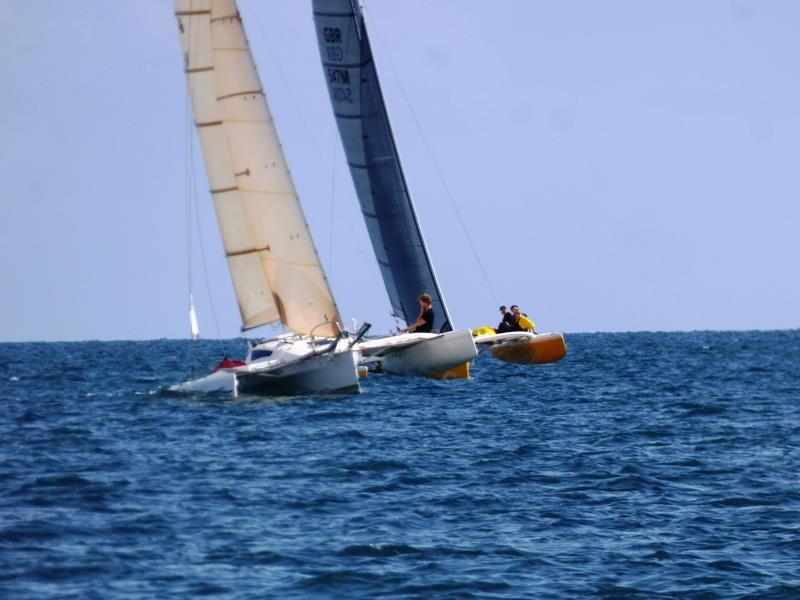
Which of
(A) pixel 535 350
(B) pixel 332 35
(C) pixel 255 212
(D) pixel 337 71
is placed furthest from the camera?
(D) pixel 337 71

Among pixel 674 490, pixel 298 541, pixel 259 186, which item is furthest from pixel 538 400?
pixel 298 541

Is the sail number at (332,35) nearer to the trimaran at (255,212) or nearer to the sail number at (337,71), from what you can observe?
the sail number at (337,71)

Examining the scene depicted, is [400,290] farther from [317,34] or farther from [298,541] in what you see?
[298,541]

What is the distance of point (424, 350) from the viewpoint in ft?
94.3

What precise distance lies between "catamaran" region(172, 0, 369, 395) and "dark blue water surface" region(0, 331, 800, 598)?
223 cm

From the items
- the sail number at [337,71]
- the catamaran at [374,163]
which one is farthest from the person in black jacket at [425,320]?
the sail number at [337,71]

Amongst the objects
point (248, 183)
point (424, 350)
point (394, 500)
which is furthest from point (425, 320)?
point (394, 500)

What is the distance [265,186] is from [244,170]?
1.84 feet

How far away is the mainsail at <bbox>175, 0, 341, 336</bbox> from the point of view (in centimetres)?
2764

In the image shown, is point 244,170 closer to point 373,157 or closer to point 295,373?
point 295,373

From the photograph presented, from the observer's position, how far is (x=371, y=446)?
19969mm

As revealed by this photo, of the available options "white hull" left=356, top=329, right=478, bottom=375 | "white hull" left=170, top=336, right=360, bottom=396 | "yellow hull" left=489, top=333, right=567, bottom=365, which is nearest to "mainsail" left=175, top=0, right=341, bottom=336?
"white hull" left=170, top=336, right=360, bottom=396

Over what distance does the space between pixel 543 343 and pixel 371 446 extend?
13.6m

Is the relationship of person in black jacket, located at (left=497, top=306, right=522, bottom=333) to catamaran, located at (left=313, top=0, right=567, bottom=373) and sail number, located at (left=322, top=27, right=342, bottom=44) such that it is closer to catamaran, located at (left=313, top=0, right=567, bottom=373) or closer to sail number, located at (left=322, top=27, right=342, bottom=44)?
catamaran, located at (left=313, top=0, right=567, bottom=373)
